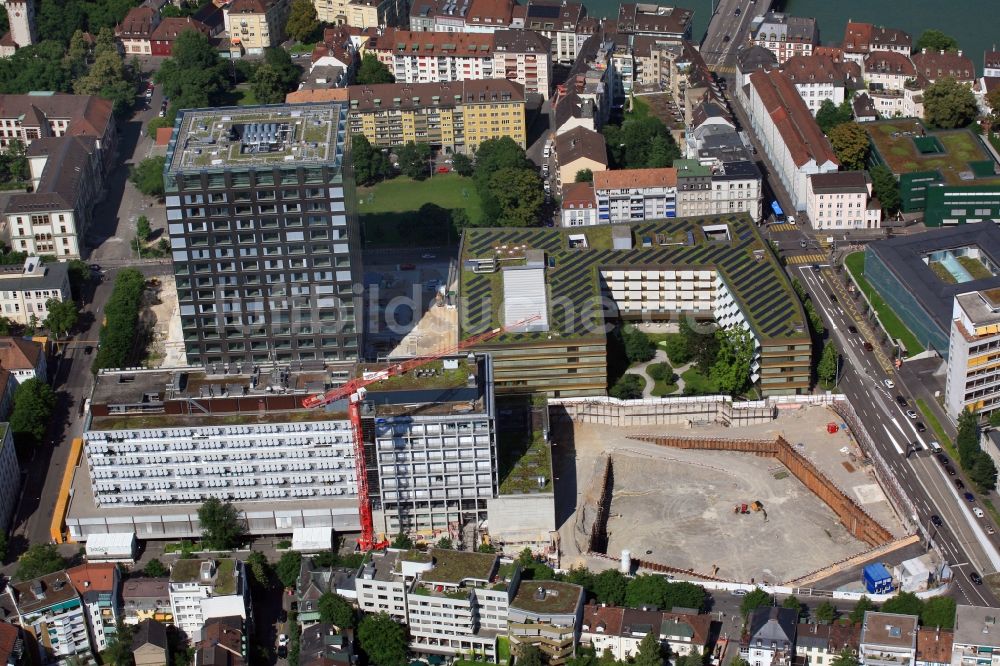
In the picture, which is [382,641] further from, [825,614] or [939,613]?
[939,613]

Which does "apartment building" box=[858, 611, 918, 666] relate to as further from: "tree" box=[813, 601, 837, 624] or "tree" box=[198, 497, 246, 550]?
"tree" box=[198, 497, 246, 550]

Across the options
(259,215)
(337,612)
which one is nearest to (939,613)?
(337,612)

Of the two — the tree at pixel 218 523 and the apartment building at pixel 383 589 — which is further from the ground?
the tree at pixel 218 523

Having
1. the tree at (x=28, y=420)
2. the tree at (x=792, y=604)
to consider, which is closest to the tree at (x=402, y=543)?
the tree at (x=792, y=604)

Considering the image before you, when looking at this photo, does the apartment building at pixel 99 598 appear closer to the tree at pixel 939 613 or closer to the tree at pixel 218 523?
the tree at pixel 218 523

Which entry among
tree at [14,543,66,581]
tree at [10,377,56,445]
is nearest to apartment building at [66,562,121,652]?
tree at [14,543,66,581]
